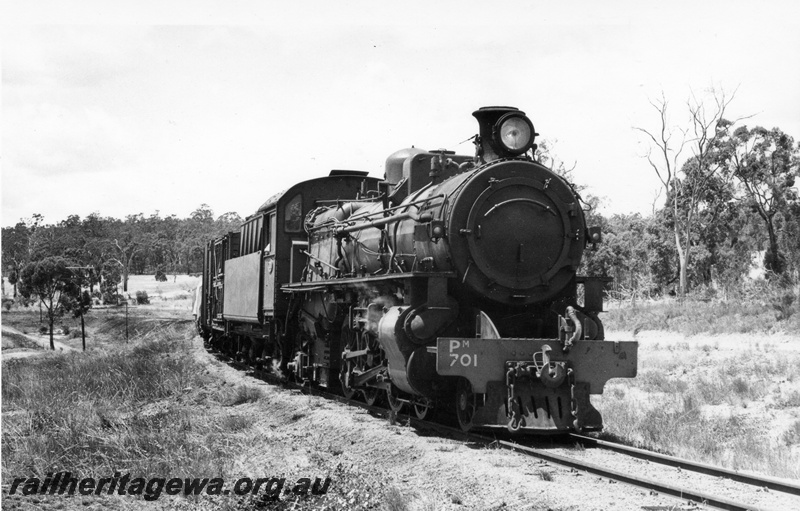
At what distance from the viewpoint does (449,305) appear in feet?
31.1

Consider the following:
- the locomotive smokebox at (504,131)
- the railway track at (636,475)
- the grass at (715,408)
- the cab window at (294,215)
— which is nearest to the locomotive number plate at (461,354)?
the railway track at (636,475)

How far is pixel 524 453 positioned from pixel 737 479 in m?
2.21

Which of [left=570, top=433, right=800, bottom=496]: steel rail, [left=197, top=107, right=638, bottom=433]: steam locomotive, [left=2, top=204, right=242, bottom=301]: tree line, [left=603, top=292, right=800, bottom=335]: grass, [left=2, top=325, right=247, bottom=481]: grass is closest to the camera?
[left=570, top=433, right=800, bottom=496]: steel rail

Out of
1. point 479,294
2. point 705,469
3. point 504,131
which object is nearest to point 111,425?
point 479,294

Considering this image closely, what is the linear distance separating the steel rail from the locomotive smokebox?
3737mm

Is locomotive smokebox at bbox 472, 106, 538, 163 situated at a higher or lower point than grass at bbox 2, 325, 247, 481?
higher

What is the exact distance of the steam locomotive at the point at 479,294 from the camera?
8.77 m

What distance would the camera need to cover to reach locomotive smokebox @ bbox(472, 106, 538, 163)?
9.88 meters

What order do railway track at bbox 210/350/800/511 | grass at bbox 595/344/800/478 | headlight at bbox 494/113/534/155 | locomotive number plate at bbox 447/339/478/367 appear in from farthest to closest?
headlight at bbox 494/113/534/155 < grass at bbox 595/344/800/478 < locomotive number plate at bbox 447/339/478/367 < railway track at bbox 210/350/800/511

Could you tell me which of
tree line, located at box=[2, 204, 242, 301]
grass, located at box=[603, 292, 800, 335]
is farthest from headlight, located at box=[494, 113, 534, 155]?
tree line, located at box=[2, 204, 242, 301]

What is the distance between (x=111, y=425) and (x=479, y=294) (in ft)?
18.5

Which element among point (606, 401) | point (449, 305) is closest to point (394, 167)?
point (449, 305)

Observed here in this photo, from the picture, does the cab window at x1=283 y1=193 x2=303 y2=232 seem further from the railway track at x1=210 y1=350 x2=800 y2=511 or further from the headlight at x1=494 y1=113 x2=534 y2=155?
the headlight at x1=494 y1=113 x2=534 y2=155

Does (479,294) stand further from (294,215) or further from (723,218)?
(723,218)
